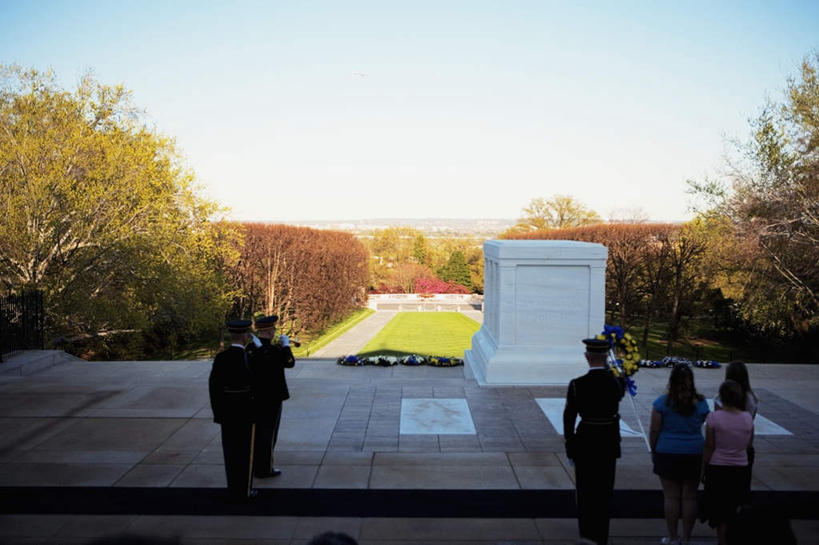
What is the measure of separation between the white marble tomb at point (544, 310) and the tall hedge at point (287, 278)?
2490 cm

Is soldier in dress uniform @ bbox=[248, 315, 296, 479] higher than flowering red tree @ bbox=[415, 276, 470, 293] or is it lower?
higher

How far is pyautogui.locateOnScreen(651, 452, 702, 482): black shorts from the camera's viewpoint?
4.57 metres

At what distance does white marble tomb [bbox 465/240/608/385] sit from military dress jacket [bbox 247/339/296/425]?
435cm

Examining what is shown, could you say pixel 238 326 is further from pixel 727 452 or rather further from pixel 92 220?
pixel 92 220

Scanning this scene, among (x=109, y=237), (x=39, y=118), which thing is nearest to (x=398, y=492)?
(x=109, y=237)

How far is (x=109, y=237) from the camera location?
18000 millimetres

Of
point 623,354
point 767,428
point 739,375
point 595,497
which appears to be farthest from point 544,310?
point 595,497

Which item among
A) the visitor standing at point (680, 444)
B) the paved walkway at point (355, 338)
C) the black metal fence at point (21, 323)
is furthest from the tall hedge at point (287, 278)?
the visitor standing at point (680, 444)

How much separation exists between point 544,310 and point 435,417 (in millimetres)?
2732

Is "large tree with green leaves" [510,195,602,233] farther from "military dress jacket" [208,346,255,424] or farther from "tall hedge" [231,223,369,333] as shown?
"military dress jacket" [208,346,255,424]

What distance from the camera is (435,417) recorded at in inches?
317

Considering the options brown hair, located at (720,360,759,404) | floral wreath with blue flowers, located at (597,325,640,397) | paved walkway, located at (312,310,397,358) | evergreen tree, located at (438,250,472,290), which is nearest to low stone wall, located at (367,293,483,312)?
paved walkway, located at (312,310,397,358)

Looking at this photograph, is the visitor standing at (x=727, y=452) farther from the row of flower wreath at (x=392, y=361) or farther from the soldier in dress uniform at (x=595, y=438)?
the row of flower wreath at (x=392, y=361)

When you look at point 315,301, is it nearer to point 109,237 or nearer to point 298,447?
point 109,237
